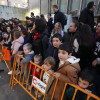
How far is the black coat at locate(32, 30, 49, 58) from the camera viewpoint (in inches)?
107

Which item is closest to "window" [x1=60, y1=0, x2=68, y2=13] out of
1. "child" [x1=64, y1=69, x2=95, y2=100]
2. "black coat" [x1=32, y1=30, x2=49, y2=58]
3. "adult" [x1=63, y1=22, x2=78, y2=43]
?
"adult" [x1=63, y1=22, x2=78, y2=43]

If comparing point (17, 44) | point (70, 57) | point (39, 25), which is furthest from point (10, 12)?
point (70, 57)

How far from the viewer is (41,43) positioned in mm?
2785

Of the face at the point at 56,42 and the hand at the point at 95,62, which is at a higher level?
the face at the point at 56,42

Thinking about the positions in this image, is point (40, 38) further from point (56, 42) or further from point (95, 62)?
point (95, 62)

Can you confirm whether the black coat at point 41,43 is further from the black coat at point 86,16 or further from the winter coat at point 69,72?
the black coat at point 86,16

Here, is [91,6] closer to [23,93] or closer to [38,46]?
[38,46]

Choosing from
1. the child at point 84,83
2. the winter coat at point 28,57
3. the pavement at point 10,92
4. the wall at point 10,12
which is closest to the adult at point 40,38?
the winter coat at point 28,57

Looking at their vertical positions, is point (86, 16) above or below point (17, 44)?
above

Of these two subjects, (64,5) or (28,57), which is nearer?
(28,57)

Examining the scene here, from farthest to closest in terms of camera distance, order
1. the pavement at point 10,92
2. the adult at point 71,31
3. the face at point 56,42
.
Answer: the adult at point 71,31 < the pavement at point 10,92 < the face at point 56,42

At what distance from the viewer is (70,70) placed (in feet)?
5.30

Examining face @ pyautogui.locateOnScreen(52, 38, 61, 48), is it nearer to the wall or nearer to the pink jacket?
the pink jacket

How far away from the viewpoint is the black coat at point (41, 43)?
2.71 metres
